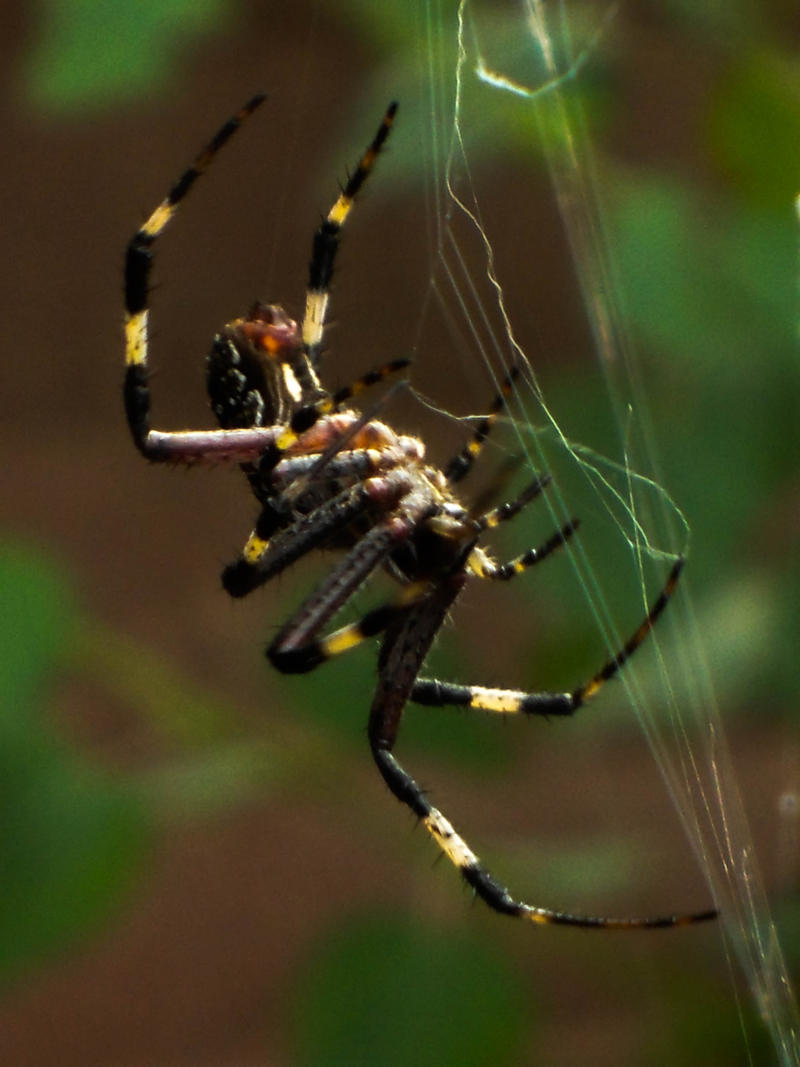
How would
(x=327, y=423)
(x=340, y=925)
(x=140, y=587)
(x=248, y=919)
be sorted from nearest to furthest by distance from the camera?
(x=327, y=423) → (x=340, y=925) → (x=248, y=919) → (x=140, y=587)

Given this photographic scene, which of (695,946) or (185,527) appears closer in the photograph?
(695,946)

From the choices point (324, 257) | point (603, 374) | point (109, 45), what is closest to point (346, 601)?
point (324, 257)

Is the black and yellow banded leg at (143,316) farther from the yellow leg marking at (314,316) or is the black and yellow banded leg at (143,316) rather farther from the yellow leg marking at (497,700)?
the yellow leg marking at (497,700)

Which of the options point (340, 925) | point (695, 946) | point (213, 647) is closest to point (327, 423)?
point (340, 925)

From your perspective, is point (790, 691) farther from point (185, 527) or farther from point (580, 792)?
point (185, 527)

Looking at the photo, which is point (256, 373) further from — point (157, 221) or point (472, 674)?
point (472, 674)

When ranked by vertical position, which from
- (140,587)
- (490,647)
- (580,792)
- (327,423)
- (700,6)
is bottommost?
(580,792)

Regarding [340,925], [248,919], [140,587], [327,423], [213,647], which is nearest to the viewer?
[327,423]
